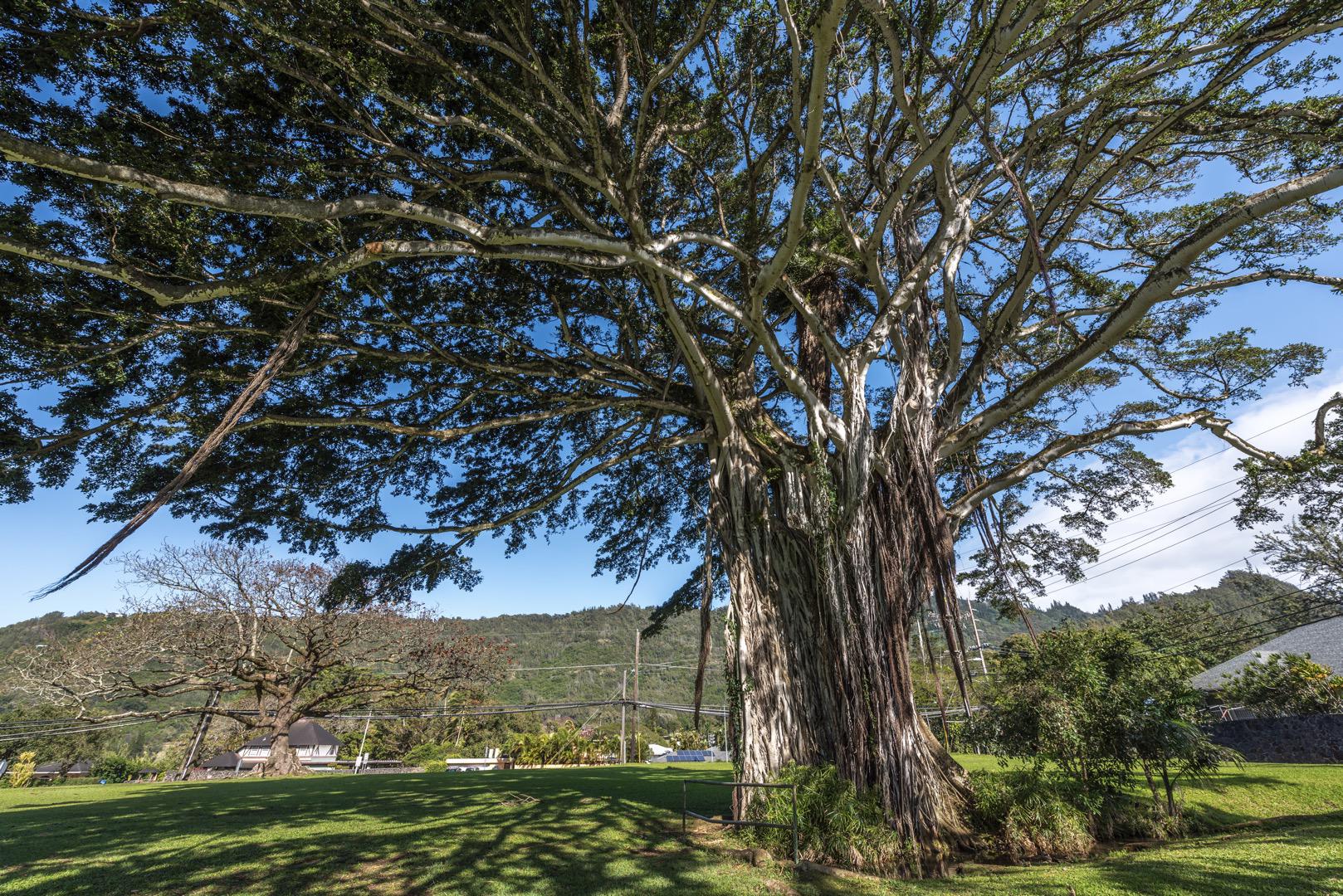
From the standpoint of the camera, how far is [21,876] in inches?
148

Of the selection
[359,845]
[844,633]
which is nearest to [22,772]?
[359,845]

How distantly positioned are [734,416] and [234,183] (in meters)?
5.66

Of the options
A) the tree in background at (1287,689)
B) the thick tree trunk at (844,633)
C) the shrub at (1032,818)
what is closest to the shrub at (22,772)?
the thick tree trunk at (844,633)

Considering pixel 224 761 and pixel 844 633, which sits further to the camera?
pixel 224 761

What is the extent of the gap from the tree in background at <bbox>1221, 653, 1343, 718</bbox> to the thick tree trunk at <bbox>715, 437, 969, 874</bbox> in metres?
11.7

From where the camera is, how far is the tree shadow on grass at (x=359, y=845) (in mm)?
3824

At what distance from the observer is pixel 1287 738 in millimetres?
11023

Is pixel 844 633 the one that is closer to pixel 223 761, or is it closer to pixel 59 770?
pixel 59 770

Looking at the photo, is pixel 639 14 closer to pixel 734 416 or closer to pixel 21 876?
pixel 734 416

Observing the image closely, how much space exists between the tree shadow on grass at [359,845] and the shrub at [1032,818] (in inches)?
111

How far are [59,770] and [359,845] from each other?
37845mm

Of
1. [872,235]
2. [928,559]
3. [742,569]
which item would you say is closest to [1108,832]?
[928,559]

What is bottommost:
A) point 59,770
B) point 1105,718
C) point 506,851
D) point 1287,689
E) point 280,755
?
point 59,770

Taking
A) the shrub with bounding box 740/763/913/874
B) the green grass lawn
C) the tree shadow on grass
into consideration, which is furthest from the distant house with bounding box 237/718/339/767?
the shrub with bounding box 740/763/913/874
